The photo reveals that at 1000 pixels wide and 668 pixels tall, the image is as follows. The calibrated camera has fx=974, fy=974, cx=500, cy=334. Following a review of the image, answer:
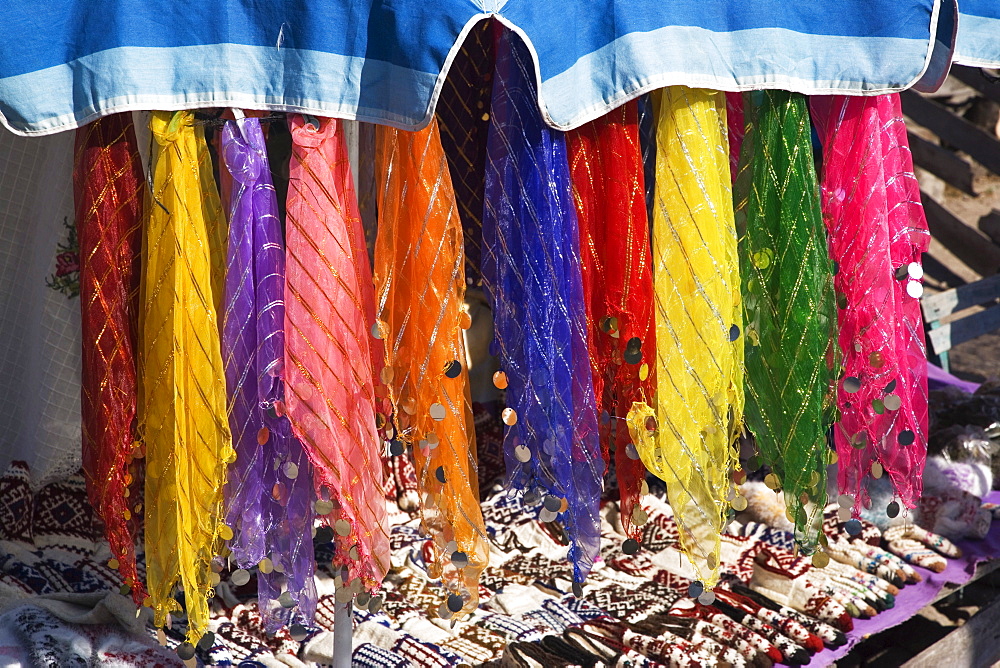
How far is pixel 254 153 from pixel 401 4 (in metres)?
0.36

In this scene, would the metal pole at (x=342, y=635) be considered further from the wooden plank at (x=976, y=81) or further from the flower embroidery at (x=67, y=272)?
the wooden plank at (x=976, y=81)

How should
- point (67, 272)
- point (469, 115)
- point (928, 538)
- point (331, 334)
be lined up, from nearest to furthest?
1. point (331, 334)
2. point (469, 115)
3. point (67, 272)
4. point (928, 538)

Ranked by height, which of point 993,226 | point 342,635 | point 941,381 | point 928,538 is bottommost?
point 928,538

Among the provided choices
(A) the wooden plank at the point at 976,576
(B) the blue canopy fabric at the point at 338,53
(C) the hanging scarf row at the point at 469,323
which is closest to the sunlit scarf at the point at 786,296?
(C) the hanging scarf row at the point at 469,323

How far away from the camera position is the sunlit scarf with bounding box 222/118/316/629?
66.1 inches

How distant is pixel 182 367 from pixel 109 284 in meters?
0.20

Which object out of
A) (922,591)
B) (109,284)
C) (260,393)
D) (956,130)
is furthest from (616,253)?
(956,130)

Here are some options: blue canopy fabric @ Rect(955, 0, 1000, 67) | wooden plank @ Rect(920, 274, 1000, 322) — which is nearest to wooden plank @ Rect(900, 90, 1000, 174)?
wooden plank @ Rect(920, 274, 1000, 322)

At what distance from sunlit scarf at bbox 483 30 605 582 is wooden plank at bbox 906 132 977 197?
4.33 m

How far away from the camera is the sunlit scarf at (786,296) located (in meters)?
1.85

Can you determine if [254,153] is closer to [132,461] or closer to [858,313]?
[132,461]

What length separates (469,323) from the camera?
1742 millimetres

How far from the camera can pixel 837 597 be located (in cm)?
295

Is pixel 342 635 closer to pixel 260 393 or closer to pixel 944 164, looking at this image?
pixel 260 393
